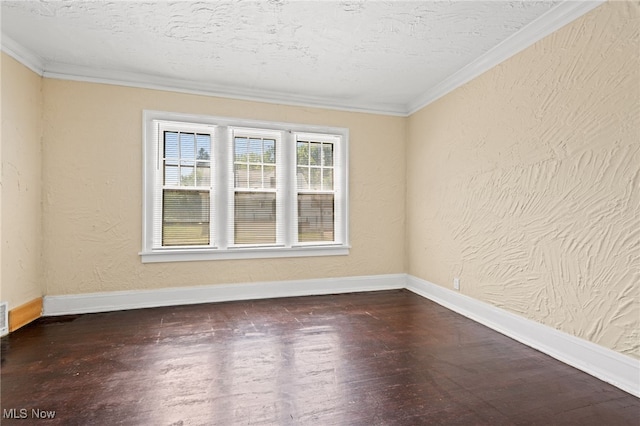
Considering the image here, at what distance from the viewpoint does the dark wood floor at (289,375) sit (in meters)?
Answer: 1.82

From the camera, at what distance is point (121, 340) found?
2.84m

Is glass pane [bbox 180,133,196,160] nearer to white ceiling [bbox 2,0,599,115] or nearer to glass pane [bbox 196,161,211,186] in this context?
glass pane [bbox 196,161,211,186]

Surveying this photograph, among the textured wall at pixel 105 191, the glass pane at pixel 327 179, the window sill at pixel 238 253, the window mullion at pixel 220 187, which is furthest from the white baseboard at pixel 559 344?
the window mullion at pixel 220 187

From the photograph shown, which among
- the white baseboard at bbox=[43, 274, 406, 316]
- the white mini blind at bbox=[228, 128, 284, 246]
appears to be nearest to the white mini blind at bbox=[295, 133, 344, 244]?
the white mini blind at bbox=[228, 128, 284, 246]

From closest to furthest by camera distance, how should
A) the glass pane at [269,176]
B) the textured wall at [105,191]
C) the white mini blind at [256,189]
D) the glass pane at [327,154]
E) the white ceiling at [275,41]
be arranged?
the white ceiling at [275,41], the textured wall at [105,191], the white mini blind at [256,189], the glass pane at [269,176], the glass pane at [327,154]

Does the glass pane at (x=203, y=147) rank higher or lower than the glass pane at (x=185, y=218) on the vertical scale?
higher

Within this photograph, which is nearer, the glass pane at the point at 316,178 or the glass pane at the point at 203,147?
the glass pane at the point at 203,147

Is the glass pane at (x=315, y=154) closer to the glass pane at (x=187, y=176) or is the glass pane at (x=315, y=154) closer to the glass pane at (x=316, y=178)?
the glass pane at (x=316, y=178)

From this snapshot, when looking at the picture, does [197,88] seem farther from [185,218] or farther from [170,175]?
[185,218]

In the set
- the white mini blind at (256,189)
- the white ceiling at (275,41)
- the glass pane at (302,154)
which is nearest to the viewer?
the white ceiling at (275,41)

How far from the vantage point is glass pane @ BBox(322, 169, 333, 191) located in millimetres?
4648

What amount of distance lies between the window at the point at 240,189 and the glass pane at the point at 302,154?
0.01 metres

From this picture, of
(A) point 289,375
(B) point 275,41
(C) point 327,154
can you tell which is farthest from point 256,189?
(A) point 289,375

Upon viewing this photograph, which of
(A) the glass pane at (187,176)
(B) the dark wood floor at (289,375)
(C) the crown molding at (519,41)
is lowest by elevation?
(B) the dark wood floor at (289,375)
